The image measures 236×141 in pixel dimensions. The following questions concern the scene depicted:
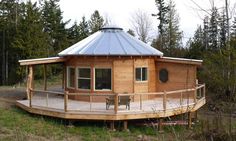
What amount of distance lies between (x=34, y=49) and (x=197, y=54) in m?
16.5

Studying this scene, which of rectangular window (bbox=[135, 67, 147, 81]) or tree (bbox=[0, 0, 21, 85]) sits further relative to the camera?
tree (bbox=[0, 0, 21, 85])

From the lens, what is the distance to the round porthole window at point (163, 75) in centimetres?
2048

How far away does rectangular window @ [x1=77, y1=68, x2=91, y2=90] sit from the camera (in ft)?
62.0

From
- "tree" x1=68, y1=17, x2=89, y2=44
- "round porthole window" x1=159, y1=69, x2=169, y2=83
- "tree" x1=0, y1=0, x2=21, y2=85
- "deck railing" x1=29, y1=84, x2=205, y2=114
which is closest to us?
"deck railing" x1=29, y1=84, x2=205, y2=114

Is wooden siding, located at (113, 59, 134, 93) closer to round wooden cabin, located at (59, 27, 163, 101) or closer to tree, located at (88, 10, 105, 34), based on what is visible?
round wooden cabin, located at (59, 27, 163, 101)

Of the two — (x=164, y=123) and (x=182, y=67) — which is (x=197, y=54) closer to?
(x=182, y=67)

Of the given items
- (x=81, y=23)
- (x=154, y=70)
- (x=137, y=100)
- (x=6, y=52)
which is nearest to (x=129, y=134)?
(x=137, y=100)

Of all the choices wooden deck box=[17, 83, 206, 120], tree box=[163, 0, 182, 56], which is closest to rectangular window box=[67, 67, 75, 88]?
wooden deck box=[17, 83, 206, 120]

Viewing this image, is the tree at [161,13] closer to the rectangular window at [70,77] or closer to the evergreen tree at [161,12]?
the evergreen tree at [161,12]

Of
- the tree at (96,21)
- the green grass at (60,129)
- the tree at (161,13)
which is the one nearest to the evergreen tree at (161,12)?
the tree at (161,13)

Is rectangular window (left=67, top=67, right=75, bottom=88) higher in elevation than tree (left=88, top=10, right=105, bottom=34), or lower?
lower

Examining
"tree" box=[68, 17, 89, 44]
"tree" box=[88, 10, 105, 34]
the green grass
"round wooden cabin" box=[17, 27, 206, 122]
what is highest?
→ "tree" box=[88, 10, 105, 34]

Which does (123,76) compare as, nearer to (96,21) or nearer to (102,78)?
(102,78)

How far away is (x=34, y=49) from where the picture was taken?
36906 mm
